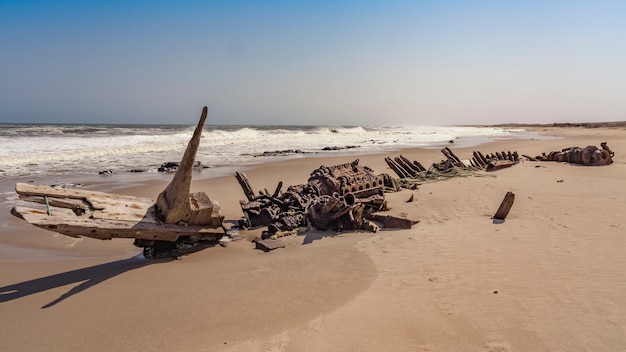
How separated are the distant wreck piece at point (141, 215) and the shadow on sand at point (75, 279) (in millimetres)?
385

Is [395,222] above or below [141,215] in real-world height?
below

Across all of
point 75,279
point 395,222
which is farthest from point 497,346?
point 75,279

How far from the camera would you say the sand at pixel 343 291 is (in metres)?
3.61

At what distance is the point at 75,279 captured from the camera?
515 centimetres

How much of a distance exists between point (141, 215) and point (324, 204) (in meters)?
3.21

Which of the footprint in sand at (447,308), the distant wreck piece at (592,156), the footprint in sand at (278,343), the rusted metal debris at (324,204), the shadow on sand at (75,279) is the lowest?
the shadow on sand at (75,279)

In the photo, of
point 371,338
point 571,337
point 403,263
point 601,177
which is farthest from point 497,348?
point 601,177

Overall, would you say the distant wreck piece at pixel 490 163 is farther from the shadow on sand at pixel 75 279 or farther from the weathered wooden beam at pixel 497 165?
the shadow on sand at pixel 75 279

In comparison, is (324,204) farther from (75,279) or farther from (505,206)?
(75,279)

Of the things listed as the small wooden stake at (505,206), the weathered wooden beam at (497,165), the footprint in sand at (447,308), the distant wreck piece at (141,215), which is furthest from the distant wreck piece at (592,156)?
the distant wreck piece at (141,215)

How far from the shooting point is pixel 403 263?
5.50 meters

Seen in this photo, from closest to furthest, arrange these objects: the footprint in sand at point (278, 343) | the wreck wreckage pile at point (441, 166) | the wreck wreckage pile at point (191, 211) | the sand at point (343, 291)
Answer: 1. the footprint in sand at point (278, 343)
2. the sand at point (343, 291)
3. the wreck wreckage pile at point (191, 211)
4. the wreck wreckage pile at point (441, 166)

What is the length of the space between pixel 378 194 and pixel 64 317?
6.33 m

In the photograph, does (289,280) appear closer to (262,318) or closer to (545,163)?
(262,318)
